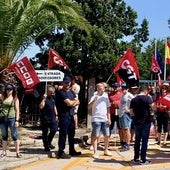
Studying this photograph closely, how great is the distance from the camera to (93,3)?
2142cm

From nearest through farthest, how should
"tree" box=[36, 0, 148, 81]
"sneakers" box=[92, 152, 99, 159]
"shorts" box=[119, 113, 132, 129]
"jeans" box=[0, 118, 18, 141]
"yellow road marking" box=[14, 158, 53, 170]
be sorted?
"yellow road marking" box=[14, 158, 53, 170], "jeans" box=[0, 118, 18, 141], "sneakers" box=[92, 152, 99, 159], "shorts" box=[119, 113, 132, 129], "tree" box=[36, 0, 148, 81]

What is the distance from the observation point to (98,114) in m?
11.7

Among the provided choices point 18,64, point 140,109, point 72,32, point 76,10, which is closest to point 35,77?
point 18,64

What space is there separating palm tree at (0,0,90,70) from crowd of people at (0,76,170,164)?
261cm

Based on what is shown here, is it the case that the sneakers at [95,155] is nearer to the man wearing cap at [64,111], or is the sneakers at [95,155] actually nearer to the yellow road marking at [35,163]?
the man wearing cap at [64,111]

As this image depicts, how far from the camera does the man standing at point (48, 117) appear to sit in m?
12.4

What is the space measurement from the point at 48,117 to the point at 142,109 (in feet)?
8.76

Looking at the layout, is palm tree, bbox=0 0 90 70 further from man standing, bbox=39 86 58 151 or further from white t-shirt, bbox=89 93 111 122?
white t-shirt, bbox=89 93 111 122

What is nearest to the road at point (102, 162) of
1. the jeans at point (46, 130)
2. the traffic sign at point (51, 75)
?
the jeans at point (46, 130)

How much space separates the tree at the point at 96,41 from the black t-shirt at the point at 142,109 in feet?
32.8

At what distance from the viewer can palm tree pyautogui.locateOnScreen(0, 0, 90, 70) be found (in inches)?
580

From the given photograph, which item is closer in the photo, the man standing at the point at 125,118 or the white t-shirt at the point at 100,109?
the white t-shirt at the point at 100,109

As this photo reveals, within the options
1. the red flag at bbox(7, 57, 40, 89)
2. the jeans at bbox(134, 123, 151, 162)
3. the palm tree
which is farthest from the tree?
the jeans at bbox(134, 123, 151, 162)

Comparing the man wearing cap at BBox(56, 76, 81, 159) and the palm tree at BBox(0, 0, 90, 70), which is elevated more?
the palm tree at BBox(0, 0, 90, 70)
